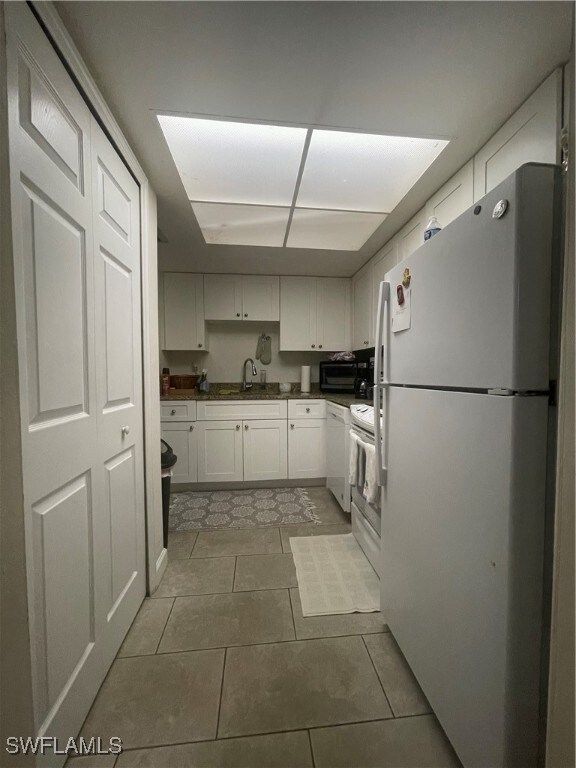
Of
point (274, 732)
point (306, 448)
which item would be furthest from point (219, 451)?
point (274, 732)

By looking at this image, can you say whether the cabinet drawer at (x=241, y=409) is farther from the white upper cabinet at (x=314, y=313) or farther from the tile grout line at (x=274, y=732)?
the tile grout line at (x=274, y=732)

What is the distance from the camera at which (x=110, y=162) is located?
1.15m

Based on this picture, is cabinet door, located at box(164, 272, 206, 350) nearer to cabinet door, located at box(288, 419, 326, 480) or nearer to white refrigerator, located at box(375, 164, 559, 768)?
cabinet door, located at box(288, 419, 326, 480)

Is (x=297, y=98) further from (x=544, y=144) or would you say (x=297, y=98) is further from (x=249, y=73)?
(x=544, y=144)

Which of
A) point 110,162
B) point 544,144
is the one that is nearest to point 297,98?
point 110,162

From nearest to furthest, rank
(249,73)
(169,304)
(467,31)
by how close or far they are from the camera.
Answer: (467,31)
(249,73)
(169,304)

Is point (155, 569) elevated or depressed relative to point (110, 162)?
depressed

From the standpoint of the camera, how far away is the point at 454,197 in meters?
1.53

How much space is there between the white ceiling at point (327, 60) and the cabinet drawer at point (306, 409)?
6.90ft

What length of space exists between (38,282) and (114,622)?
4.17ft

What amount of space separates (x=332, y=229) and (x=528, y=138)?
125 centimetres

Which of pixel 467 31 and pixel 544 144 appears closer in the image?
pixel 467 31

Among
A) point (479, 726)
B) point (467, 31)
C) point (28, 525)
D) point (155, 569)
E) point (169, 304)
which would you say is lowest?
point (155, 569)

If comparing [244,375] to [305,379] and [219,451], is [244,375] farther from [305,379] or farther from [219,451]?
[219,451]
